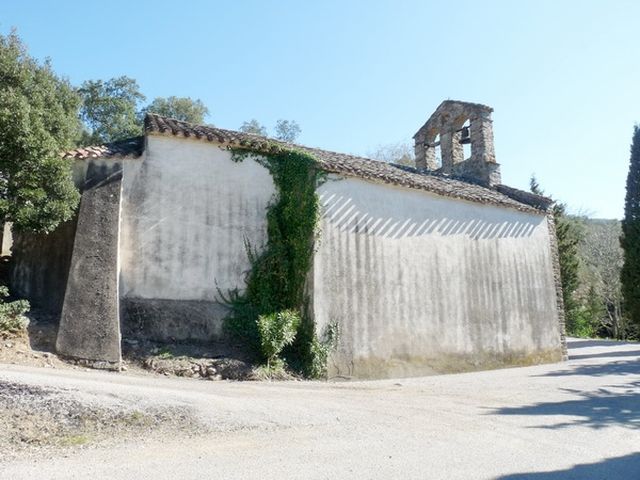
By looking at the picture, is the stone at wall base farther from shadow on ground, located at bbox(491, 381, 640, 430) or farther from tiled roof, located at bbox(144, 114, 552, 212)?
shadow on ground, located at bbox(491, 381, 640, 430)

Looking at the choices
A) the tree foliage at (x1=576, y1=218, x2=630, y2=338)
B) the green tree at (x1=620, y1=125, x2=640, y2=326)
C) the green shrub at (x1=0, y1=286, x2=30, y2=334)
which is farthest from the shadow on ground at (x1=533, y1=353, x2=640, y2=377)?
the tree foliage at (x1=576, y1=218, x2=630, y2=338)

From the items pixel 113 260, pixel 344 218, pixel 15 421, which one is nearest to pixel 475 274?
pixel 344 218

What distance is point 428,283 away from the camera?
1259cm

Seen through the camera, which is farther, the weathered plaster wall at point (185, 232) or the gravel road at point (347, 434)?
the weathered plaster wall at point (185, 232)

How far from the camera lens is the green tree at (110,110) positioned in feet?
88.8

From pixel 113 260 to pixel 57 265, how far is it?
233 cm

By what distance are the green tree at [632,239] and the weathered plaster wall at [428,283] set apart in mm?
7516

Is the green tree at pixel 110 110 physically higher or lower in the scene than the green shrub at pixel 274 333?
higher

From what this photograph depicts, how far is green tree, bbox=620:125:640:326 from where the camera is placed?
20.4 meters

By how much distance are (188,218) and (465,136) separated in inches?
454

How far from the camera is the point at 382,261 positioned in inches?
467

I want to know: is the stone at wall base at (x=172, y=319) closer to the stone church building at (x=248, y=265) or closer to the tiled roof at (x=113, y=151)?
the stone church building at (x=248, y=265)

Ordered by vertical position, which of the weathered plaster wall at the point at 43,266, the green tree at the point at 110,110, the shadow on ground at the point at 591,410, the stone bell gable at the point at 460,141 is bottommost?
the shadow on ground at the point at 591,410

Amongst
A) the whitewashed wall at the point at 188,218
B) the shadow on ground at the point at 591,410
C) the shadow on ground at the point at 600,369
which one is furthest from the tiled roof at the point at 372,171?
the shadow on ground at the point at 591,410
